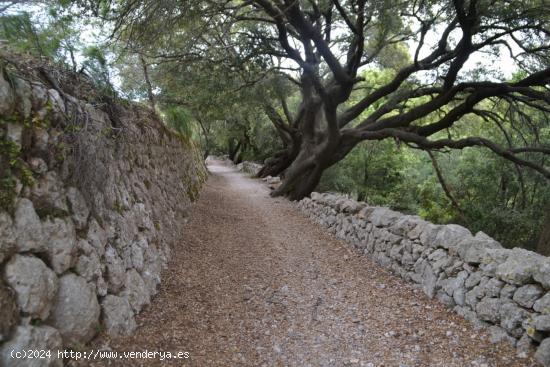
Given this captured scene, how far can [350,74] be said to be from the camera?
9617 mm

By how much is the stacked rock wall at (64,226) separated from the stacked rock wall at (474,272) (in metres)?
3.40

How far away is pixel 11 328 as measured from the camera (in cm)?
229

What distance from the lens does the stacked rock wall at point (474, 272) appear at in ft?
10.9

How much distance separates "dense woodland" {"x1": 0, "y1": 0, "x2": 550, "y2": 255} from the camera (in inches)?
245

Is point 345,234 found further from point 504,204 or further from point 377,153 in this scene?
point 377,153

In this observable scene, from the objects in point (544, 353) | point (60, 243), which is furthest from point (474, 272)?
point (60, 243)

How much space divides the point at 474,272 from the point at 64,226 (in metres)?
4.01

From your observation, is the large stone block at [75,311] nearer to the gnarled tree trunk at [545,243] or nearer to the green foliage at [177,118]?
the green foliage at [177,118]

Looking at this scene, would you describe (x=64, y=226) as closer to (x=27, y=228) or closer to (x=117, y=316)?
(x=27, y=228)

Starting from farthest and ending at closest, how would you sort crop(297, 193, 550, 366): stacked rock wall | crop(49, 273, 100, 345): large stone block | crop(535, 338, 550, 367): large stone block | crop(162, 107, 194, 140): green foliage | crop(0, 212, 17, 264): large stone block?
crop(162, 107, 194, 140): green foliage, crop(297, 193, 550, 366): stacked rock wall, crop(535, 338, 550, 367): large stone block, crop(49, 273, 100, 345): large stone block, crop(0, 212, 17, 264): large stone block

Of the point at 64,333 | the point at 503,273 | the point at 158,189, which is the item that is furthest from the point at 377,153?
the point at 64,333

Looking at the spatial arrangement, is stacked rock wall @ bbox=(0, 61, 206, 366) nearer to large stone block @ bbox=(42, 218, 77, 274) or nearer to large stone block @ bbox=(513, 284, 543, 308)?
large stone block @ bbox=(42, 218, 77, 274)

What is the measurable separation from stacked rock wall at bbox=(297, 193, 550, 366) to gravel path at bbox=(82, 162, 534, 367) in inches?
6.5

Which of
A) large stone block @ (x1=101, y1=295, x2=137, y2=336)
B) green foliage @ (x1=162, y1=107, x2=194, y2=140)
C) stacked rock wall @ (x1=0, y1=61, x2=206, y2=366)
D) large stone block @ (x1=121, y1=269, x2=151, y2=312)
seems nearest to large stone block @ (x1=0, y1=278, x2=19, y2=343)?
stacked rock wall @ (x1=0, y1=61, x2=206, y2=366)
